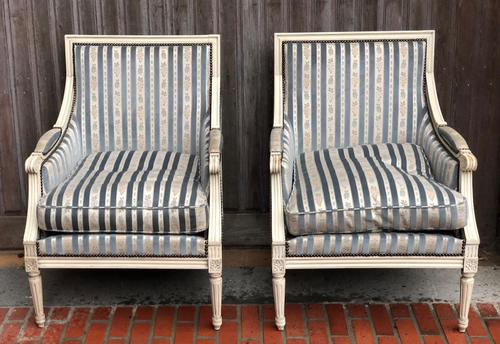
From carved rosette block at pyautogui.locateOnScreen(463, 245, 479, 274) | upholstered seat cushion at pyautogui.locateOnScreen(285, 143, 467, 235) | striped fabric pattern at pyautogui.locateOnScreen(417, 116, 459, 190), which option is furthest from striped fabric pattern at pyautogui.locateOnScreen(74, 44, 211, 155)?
carved rosette block at pyautogui.locateOnScreen(463, 245, 479, 274)

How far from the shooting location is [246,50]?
376 cm

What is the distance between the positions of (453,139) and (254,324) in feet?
3.74

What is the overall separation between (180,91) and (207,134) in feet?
0.89

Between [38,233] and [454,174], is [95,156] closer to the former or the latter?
[38,233]

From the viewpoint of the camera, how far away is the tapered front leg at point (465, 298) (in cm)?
303

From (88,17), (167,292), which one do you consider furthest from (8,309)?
(88,17)

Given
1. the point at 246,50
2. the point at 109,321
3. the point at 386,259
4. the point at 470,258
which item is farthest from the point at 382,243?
the point at 246,50

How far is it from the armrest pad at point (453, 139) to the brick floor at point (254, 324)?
2.33ft

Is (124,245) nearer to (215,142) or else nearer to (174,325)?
(174,325)

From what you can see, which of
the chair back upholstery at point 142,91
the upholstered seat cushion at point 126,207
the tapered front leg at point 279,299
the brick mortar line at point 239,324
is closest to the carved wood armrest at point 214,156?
the upholstered seat cushion at point 126,207

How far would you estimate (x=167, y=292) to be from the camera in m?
3.43

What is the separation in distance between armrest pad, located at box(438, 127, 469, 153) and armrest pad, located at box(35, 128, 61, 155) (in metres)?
1.70

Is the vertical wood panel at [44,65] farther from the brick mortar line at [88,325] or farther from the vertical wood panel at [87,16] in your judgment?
the brick mortar line at [88,325]

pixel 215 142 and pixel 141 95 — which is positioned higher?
pixel 141 95
